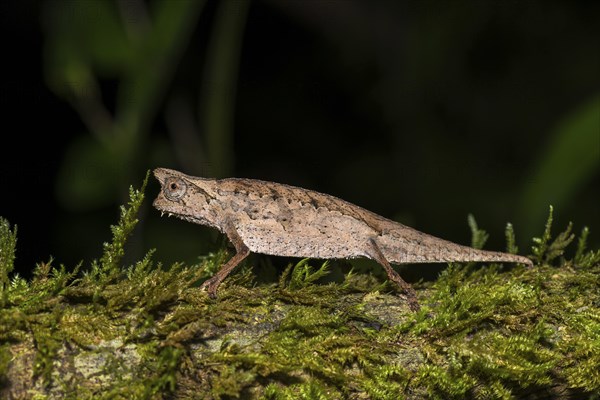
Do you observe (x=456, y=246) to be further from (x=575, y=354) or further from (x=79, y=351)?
(x=79, y=351)

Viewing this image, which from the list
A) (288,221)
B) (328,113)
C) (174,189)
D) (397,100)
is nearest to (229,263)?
(288,221)

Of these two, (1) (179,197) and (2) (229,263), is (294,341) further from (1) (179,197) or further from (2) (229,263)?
(1) (179,197)

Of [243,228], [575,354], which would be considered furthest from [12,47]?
[575,354]

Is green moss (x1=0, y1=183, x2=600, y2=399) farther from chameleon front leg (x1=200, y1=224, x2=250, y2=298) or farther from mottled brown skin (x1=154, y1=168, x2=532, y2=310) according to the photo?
mottled brown skin (x1=154, y1=168, x2=532, y2=310)

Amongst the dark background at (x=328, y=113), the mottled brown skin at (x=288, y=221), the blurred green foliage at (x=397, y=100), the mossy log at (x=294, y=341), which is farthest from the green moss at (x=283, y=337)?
the blurred green foliage at (x=397, y=100)

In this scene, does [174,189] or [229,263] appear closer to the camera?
[229,263]
